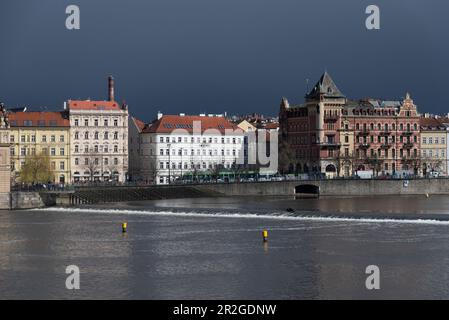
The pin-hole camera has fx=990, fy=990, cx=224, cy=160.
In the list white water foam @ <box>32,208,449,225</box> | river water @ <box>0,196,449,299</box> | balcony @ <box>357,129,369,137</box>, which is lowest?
river water @ <box>0,196,449,299</box>

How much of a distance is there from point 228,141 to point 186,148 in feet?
27.0

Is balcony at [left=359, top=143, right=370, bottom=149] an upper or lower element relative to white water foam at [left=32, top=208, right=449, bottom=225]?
upper

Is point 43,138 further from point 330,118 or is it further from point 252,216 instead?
point 252,216

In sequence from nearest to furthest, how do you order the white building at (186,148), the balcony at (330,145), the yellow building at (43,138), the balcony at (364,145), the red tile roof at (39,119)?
the yellow building at (43,138), the red tile roof at (39,119), the balcony at (330,145), the white building at (186,148), the balcony at (364,145)

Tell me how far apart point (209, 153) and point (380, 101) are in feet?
89.7

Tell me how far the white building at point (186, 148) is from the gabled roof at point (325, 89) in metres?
15.7

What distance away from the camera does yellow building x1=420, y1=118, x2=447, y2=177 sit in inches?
5965

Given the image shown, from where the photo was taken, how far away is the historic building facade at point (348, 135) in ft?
474

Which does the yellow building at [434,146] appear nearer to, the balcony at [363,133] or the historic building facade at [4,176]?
the balcony at [363,133]

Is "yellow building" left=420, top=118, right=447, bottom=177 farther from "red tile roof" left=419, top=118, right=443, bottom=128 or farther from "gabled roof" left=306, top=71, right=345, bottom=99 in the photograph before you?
"gabled roof" left=306, top=71, right=345, bottom=99

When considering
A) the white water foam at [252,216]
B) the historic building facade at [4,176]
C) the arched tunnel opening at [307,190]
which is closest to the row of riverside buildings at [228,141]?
the arched tunnel opening at [307,190]

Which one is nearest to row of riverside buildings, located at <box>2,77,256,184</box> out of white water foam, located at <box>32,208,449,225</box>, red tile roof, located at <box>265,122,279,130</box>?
red tile roof, located at <box>265,122,279,130</box>

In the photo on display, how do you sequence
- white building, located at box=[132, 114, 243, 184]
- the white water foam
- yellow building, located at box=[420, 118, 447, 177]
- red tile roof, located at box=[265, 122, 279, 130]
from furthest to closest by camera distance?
red tile roof, located at box=[265, 122, 279, 130] → yellow building, located at box=[420, 118, 447, 177] → white building, located at box=[132, 114, 243, 184] → the white water foam

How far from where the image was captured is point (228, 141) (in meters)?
154
